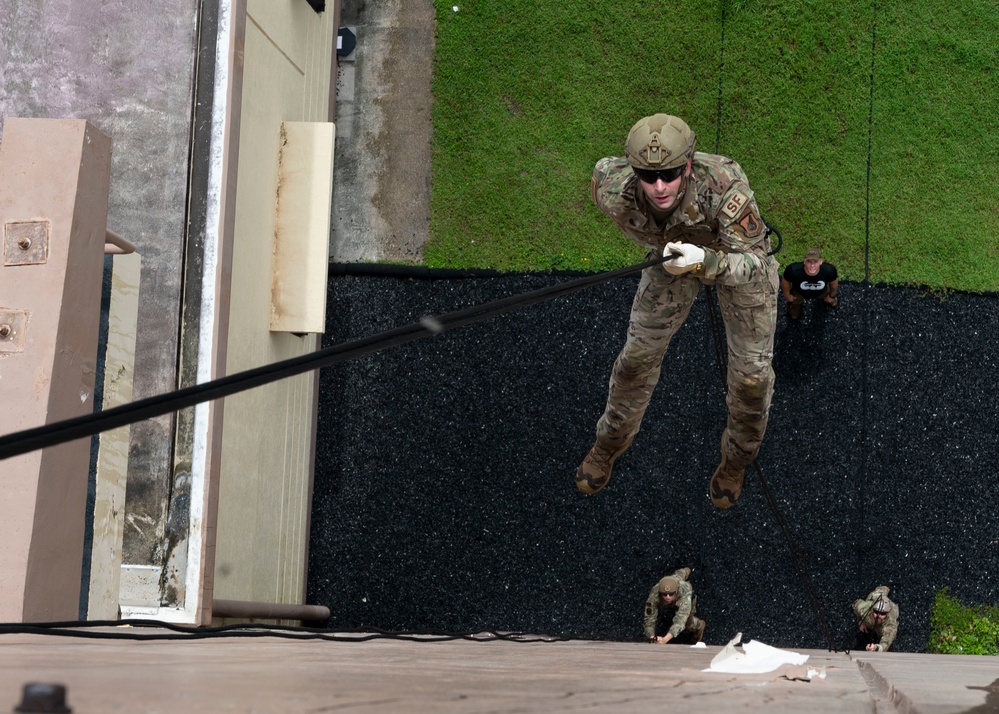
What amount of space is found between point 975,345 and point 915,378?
0.55 m

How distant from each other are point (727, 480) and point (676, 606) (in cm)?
171

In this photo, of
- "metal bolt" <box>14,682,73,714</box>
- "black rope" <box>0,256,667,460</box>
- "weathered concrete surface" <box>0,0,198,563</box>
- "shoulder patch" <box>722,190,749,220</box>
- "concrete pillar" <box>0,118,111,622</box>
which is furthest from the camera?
"weathered concrete surface" <box>0,0,198,563</box>

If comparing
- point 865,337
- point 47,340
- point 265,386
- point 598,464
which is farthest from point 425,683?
point 865,337

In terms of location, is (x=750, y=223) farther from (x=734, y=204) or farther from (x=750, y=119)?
(x=750, y=119)

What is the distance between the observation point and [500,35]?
28.1 feet

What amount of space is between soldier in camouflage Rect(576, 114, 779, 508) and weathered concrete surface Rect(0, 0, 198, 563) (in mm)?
2379

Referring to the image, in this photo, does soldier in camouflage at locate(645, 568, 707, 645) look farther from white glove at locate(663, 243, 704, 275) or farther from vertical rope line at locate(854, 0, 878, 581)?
white glove at locate(663, 243, 704, 275)

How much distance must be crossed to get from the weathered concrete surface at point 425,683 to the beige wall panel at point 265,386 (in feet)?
12.9

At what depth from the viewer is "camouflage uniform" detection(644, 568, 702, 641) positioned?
7527 millimetres

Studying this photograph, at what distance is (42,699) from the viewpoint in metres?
1.07

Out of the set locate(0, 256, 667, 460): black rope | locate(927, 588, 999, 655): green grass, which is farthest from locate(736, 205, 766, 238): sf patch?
locate(927, 588, 999, 655): green grass

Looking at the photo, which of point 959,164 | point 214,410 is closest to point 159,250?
point 214,410

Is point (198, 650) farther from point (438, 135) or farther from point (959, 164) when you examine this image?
point (959, 164)

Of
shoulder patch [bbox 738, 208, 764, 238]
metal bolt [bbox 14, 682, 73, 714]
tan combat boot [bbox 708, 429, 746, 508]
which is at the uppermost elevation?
shoulder patch [bbox 738, 208, 764, 238]
